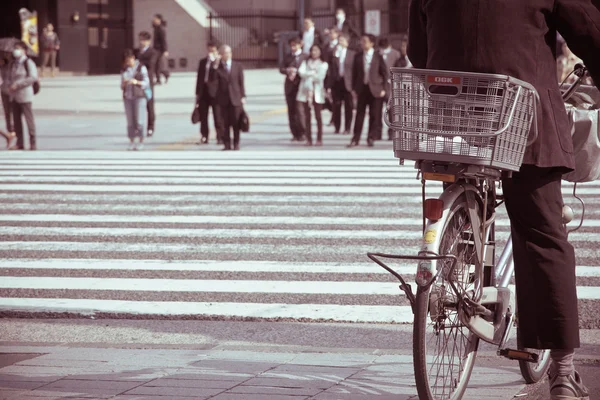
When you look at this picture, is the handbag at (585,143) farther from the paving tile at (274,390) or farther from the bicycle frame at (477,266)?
the paving tile at (274,390)

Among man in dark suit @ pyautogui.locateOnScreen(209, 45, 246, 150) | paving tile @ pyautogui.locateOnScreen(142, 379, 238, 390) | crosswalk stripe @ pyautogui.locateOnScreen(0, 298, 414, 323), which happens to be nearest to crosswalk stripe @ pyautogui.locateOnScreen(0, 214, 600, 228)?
crosswalk stripe @ pyautogui.locateOnScreen(0, 298, 414, 323)

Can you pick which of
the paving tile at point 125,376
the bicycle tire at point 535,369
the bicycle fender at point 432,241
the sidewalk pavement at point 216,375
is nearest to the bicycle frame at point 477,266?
the bicycle fender at point 432,241

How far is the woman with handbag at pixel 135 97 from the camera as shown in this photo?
18.4m

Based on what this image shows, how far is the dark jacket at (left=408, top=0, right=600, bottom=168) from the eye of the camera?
3820 mm

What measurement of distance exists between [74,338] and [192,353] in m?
0.88

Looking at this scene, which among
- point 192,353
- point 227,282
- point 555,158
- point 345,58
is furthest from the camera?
point 345,58

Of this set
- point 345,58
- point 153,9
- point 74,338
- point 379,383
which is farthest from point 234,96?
point 153,9

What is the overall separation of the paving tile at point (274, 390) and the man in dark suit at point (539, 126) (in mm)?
943

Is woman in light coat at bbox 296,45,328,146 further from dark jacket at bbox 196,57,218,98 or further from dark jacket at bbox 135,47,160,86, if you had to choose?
dark jacket at bbox 135,47,160,86

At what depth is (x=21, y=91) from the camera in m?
18.7

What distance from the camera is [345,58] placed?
2062 centimetres

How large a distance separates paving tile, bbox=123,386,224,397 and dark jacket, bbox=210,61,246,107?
14.5 m

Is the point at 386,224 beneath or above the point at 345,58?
beneath

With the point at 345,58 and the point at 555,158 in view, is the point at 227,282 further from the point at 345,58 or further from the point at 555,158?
the point at 345,58
